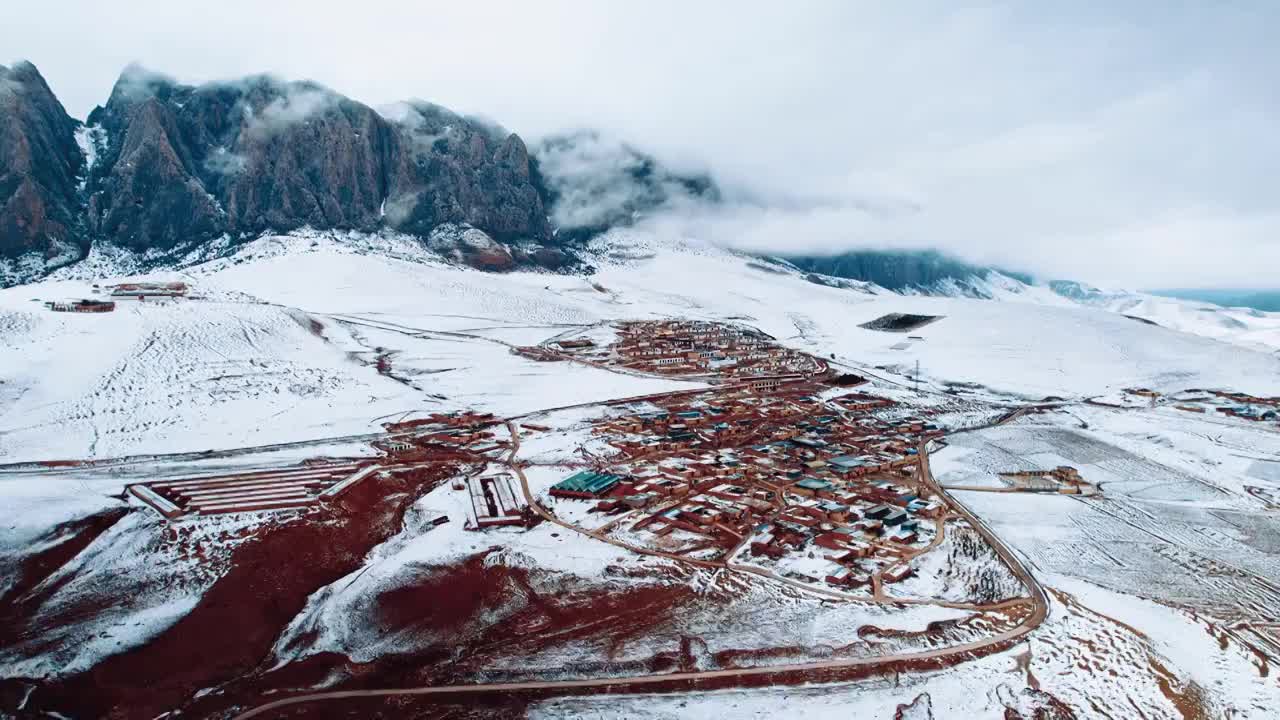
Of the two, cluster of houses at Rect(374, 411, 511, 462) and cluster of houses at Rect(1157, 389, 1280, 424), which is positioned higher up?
cluster of houses at Rect(1157, 389, 1280, 424)

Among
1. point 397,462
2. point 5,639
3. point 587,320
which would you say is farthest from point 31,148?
point 5,639

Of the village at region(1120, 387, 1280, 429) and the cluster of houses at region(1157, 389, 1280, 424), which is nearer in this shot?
the cluster of houses at region(1157, 389, 1280, 424)

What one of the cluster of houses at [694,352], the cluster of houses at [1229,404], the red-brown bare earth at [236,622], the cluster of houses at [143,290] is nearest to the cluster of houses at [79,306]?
the cluster of houses at [143,290]

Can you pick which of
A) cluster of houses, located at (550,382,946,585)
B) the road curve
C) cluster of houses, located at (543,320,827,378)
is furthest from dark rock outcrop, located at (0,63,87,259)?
the road curve

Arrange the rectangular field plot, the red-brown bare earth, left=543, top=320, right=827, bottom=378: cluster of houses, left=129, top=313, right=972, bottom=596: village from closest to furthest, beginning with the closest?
the red-brown bare earth < left=129, top=313, right=972, bottom=596: village < the rectangular field plot < left=543, top=320, right=827, bottom=378: cluster of houses

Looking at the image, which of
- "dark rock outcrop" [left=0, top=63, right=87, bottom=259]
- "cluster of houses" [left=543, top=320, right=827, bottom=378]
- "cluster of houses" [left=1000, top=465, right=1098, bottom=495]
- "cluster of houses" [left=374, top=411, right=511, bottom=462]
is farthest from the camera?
"dark rock outcrop" [left=0, top=63, right=87, bottom=259]

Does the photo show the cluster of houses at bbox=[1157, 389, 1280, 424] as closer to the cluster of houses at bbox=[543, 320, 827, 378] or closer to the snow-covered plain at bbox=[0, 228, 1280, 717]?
A: the snow-covered plain at bbox=[0, 228, 1280, 717]

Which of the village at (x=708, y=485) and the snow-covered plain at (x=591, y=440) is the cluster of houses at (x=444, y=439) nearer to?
the village at (x=708, y=485)
